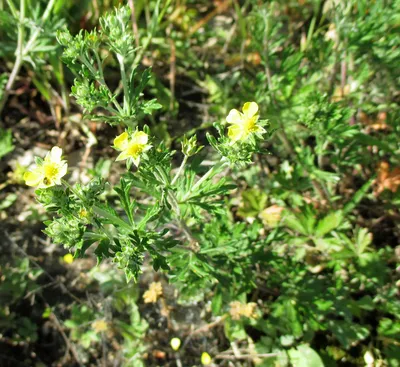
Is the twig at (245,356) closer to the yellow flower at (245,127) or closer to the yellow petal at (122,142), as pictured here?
the yellow flower at (245,127)

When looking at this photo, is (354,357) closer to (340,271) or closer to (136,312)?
A: (340,271)

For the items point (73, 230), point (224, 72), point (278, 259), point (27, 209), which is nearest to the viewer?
point (73, 230)

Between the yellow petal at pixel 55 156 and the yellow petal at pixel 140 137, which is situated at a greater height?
the yellow petal at pixel 140 137

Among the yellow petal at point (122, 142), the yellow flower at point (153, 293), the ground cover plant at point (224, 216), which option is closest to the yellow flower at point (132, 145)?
the yellow petal at point (122, 142)

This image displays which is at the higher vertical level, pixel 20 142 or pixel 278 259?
pixel 20 142

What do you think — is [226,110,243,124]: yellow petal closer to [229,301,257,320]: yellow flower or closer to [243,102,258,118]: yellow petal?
[243,102,258,118]: yellow petal

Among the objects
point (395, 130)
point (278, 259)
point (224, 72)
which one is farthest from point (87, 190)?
point (224, 72)

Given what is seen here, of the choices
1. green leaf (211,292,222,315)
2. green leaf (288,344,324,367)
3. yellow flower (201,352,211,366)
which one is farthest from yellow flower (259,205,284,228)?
yellow flower (201,352,211,366)
